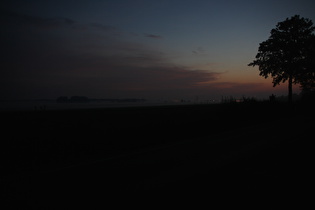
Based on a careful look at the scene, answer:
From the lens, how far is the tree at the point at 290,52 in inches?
1058

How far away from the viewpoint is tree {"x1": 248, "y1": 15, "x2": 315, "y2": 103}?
2688 cm

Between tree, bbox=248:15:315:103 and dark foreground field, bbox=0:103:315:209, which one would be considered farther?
tree, bbox=248:15:315:103

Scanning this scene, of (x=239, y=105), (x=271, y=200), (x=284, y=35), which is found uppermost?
(x=284, y=35)

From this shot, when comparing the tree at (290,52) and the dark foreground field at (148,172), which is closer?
the dark foreground field at (148,172)

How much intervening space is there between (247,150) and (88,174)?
4.74 m

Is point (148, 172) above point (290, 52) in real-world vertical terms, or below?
below

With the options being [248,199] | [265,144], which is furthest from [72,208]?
[265,144]

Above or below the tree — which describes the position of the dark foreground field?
below

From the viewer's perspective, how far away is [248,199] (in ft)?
10.8

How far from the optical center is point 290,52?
2717cm

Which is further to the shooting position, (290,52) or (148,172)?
(290,52)

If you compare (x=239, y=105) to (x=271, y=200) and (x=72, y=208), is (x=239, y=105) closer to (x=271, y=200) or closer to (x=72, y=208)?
(x=271, y=200)

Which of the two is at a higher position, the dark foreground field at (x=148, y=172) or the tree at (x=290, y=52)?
the tree at (x=290, y=52)

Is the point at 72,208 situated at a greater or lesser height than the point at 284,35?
lesser
